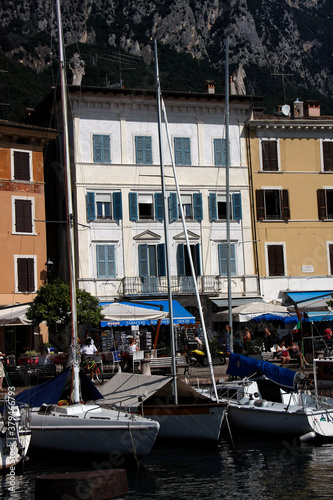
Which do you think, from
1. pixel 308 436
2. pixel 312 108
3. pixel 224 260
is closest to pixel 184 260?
pixel 224 260

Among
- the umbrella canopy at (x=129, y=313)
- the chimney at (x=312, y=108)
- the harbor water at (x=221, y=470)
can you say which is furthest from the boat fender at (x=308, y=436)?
the chimney at (x=312, y=108)

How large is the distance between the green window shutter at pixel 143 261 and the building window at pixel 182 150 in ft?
16.8

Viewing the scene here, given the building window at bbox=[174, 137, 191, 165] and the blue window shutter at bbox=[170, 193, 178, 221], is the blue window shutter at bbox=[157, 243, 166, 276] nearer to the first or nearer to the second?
the blue window shutter at bbox=[170, 193, 178, 221]

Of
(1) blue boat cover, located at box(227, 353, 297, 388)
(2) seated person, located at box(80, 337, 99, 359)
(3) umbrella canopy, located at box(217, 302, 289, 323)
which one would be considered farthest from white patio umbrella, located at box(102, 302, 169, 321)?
(1) blue boat cover, located at box(227, 353, 297, 388)

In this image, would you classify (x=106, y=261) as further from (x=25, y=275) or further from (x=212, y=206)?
(x=212, y=206)

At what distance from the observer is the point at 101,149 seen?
38875mm

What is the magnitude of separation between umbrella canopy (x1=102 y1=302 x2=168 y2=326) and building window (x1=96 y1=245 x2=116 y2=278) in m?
8.42

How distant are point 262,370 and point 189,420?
9.19ft

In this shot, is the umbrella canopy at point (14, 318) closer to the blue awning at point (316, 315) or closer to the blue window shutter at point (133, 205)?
the blue window shutter at point (133, 205)

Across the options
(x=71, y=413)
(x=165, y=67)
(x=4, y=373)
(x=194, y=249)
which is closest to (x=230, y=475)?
(x=71, y=413)

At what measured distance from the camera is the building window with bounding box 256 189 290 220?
4084 centimetres

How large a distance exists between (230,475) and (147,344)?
835 inches

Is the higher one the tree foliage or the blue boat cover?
the tree foliage

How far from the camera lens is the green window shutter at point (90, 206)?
38.0m
